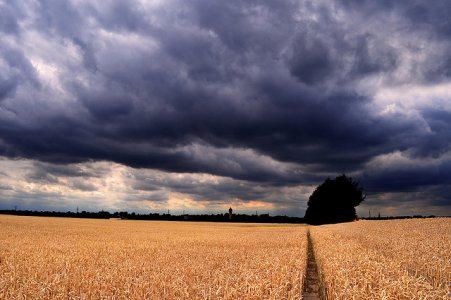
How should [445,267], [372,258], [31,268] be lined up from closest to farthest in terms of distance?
[445,267] < [31,268] < [372,258]

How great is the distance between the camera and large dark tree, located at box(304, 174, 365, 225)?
3799 inches

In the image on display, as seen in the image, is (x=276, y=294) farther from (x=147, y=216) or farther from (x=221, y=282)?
(x=147, y=216)

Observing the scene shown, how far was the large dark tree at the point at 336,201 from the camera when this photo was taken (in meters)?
96.5

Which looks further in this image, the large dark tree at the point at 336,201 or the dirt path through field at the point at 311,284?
the large dark tree at the point at 336,201

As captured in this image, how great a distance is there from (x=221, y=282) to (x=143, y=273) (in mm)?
3099

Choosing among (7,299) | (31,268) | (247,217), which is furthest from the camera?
(247,217)

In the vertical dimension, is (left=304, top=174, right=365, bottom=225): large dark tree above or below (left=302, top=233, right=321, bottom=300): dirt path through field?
above

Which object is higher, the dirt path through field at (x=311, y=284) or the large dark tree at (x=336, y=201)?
the large dark tree at (x=336, y=201)

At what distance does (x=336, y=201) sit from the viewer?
321 feet

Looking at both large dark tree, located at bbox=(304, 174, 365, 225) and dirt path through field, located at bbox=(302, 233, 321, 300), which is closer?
dirt path through field, located at bbox=(302, 233, 321, 300)

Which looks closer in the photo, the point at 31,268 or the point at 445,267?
the point at 445,267

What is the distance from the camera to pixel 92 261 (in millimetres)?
15516

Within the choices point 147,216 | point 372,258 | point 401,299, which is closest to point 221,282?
point 401,299

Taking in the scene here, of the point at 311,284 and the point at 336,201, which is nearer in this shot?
the point at 311,284
